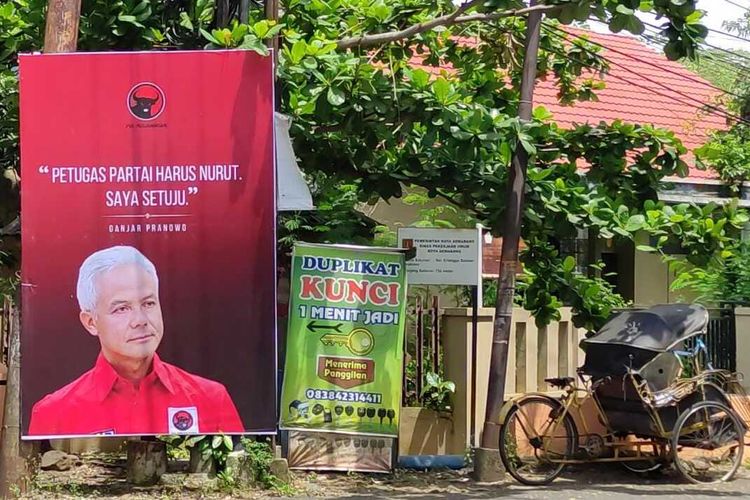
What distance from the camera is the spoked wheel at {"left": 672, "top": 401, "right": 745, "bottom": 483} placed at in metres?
8.76

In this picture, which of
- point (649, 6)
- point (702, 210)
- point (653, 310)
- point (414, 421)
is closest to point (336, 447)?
point (414, 421)

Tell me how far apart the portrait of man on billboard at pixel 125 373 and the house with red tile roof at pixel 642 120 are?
18.9 feet

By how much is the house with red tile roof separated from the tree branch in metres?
4.70

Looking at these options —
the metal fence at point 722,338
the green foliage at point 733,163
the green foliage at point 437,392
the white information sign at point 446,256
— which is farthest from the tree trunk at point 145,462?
the green foliage at point 733,163

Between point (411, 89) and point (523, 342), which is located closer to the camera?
point (411, 89)

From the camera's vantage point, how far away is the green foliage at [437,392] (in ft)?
32.2

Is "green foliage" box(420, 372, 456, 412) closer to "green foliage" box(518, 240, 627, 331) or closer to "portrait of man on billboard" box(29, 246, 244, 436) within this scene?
"green foliage" box(518, 240, 627, 331)

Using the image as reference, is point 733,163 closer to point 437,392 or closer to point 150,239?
point 437,392

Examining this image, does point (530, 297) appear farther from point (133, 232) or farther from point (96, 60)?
point (96, 60)

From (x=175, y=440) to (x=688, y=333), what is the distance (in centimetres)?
471

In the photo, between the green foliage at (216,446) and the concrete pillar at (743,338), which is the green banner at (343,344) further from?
the concrete pillar at (743,338)

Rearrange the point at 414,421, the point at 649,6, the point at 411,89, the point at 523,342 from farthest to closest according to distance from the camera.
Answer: the point at 523,342
the point at 414,421
the point at 411,89
the point at 649,6

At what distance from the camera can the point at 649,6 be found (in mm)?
7859

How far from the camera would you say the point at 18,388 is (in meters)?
7.98
